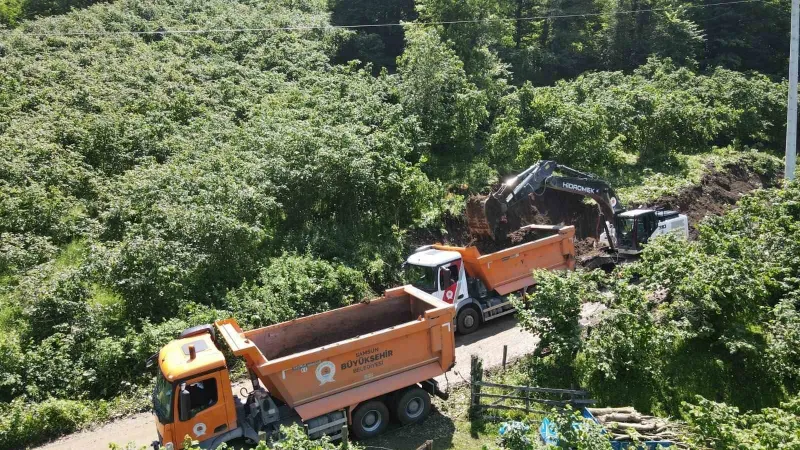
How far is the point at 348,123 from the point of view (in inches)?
886

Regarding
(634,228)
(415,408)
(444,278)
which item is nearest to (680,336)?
(444,278)

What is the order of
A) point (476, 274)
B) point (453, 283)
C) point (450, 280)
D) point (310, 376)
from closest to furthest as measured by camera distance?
1. point (310, 376)
2. point (450, 280)
3. point (453, 283)
4. point (476, 274)

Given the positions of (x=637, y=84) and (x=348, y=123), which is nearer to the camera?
(x=348, y=123)

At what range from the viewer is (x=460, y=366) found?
14.8m

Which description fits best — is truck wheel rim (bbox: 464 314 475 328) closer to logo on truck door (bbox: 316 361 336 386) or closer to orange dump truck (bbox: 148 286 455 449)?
orange dump truck (bbox: 148 286 455 449)

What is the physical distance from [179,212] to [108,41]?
1805 cm

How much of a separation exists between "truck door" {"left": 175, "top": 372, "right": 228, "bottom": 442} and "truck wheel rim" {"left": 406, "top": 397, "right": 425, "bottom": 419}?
12.3ft

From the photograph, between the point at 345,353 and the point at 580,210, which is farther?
the point at 580,210

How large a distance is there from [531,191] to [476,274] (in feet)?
10.4

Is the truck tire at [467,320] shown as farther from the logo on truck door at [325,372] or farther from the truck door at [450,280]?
the logo on truck door at [325,372]

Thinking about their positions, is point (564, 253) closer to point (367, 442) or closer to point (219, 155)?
point (367, 442)

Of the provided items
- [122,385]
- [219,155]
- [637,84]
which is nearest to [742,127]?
[637,84]

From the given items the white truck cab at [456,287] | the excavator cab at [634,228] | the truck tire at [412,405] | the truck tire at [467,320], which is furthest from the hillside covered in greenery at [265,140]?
the excavator cab at [634,228]

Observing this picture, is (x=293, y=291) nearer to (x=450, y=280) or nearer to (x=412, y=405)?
(x=450, y=280)
